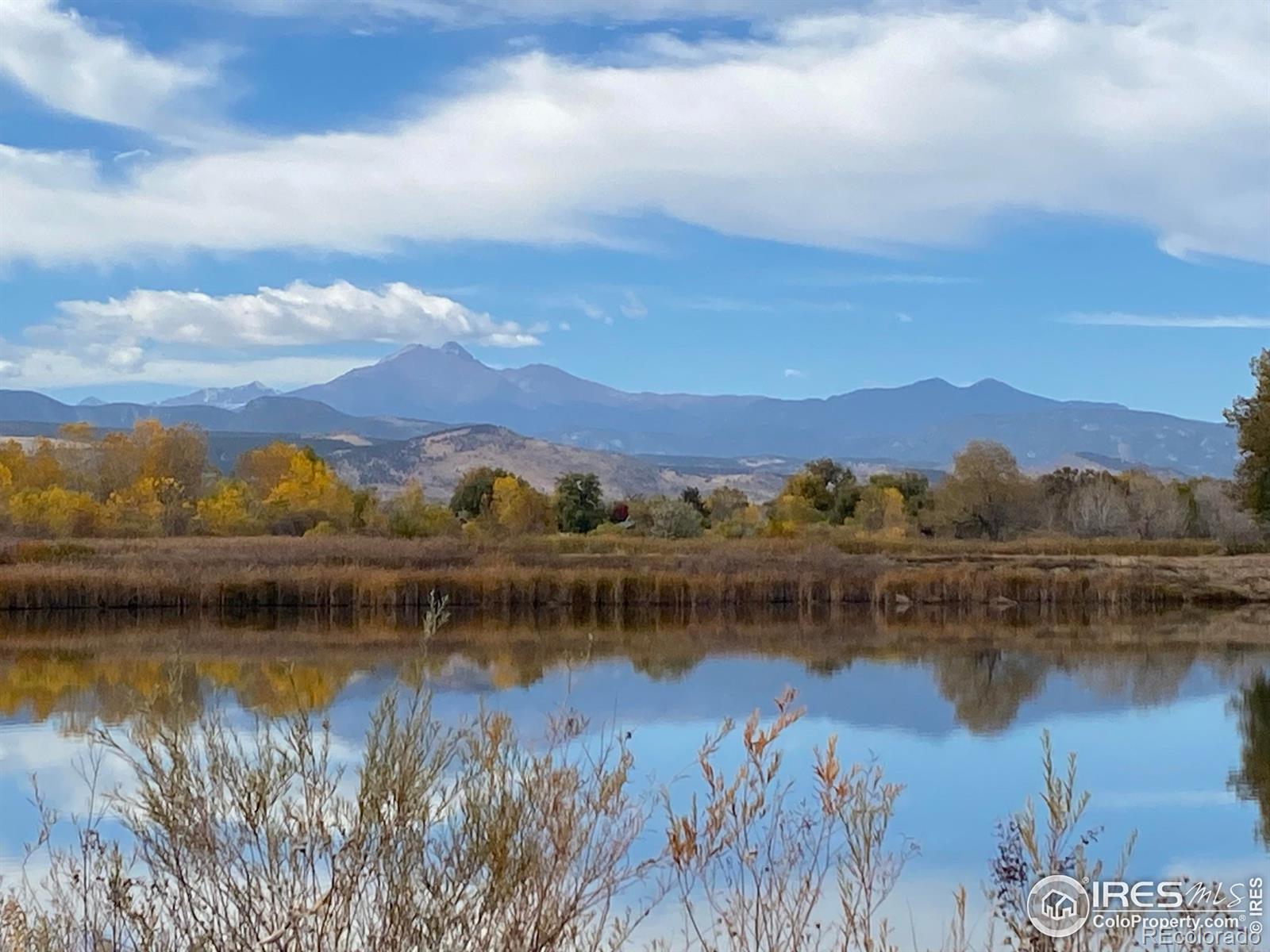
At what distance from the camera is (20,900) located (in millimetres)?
6117

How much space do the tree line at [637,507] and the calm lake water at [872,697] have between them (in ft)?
62.3

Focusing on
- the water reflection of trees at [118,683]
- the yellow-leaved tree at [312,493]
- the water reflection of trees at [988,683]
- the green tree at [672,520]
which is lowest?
the water reflection of trees at [988,683]

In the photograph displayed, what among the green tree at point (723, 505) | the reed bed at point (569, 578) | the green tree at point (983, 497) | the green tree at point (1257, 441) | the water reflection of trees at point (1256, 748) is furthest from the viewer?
the green tree at point (723, 505)

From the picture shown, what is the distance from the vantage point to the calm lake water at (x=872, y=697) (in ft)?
29.4

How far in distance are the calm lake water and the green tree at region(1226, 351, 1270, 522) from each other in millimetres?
7962

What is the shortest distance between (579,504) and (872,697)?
33.2 m

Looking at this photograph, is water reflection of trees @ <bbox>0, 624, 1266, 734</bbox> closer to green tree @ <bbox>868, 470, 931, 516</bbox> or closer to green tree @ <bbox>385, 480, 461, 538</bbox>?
green tree @ <bbox>385, 480, 461, 538</bbox>

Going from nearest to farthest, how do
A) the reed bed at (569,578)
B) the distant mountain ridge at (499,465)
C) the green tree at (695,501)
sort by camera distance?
the reed bed at (569,578) < the green tree at (695,501) < the distant mountain ridge at (499,465)

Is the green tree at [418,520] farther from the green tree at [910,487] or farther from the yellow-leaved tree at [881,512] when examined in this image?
the green tree at [910,487]

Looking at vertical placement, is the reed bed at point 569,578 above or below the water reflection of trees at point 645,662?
above

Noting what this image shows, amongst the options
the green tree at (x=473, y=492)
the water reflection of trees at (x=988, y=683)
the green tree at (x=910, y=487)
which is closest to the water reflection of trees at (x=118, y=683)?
the water reflection of trees at (x=988, y=683)

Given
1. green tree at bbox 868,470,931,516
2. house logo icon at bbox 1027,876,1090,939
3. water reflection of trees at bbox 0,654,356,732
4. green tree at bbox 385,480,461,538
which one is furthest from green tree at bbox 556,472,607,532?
house logo icon at bbox 1027,876,1090,939

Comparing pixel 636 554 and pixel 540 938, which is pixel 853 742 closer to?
pixel 540 938

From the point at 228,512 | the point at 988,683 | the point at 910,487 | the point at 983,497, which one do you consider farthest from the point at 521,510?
the point at 988,683
